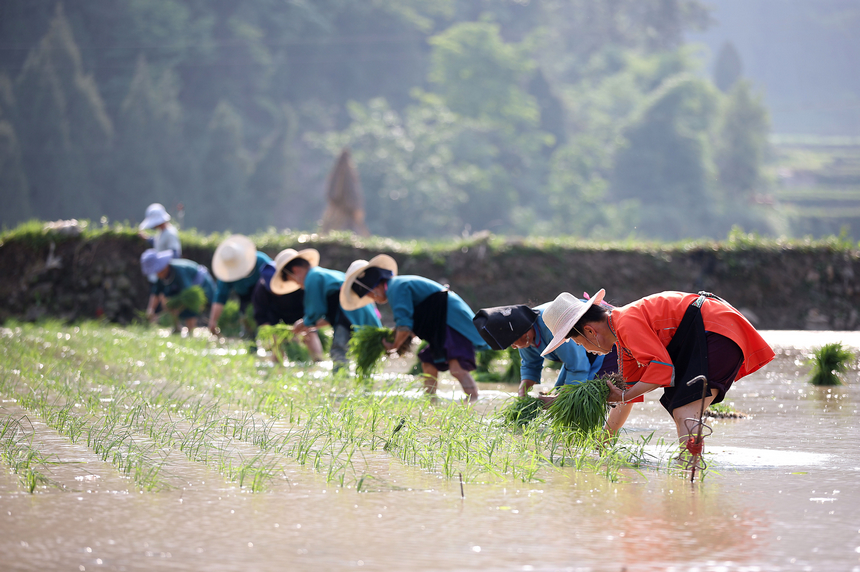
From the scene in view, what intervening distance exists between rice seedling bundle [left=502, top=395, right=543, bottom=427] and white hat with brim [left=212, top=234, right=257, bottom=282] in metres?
5.37

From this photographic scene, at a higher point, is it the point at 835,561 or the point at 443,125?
the point at 443,125

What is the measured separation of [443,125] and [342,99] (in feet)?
24.2

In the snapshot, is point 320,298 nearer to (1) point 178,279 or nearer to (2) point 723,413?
(2) point 723,413

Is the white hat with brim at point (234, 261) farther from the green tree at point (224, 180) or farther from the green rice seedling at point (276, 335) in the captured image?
the green tree at point (224, 180)

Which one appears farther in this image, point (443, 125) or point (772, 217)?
point (772, 217)

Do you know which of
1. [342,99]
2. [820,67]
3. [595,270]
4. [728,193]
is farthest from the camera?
[820,67]

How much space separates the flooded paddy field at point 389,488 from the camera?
9.66ft

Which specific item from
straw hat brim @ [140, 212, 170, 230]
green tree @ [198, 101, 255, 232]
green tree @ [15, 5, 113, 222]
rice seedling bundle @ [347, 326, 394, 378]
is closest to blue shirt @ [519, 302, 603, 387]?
rice seedling bundle @ [347, 326, 394, 378]

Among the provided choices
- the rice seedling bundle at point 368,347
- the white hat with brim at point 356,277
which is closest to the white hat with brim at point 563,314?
the rice seedling bundle at point 368,347

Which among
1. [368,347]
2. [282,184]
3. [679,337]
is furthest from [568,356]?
[282,184]

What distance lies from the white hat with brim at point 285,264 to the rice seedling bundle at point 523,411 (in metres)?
3.99

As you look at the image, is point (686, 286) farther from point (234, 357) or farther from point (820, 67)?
point (820, 67)

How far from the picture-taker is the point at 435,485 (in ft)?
13.0

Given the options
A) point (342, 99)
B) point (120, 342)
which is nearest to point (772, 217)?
point (342, 99)
